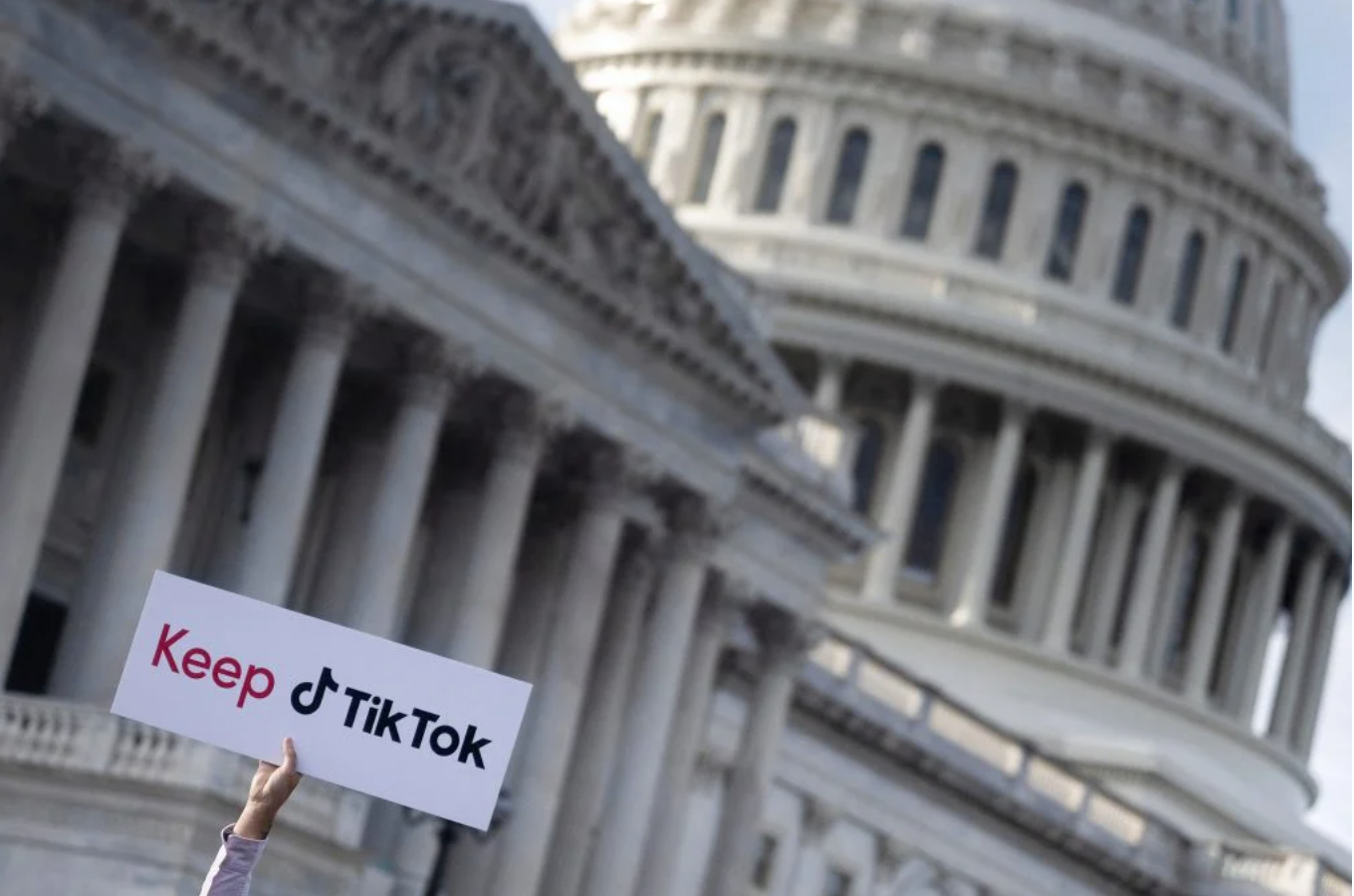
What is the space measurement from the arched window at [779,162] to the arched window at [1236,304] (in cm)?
1404

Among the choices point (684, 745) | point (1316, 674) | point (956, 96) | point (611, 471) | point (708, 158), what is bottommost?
point (684, 745)

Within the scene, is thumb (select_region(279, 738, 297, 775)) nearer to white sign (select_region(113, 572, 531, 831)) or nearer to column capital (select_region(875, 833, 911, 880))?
white sign (select_region(113, 572, 531, 831))

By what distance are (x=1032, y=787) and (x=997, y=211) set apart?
28.5 meters

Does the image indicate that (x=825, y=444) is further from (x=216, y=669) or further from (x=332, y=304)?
(x=216, y=669)

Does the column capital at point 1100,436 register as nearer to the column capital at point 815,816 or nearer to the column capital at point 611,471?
the column capital at point 815,816

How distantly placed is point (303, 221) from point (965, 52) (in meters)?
58.6

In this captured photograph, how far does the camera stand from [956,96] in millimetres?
106938

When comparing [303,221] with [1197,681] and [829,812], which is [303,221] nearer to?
[829,812]

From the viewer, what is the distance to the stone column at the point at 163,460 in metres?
48.9

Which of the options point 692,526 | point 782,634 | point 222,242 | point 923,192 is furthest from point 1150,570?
point 222,242

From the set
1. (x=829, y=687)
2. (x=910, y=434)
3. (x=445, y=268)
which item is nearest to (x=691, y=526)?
(x=445, y=268)

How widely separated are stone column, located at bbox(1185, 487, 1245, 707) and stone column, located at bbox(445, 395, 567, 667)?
5335 cm

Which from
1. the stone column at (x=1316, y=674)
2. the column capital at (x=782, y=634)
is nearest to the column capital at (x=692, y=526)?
the column capital at (x=782, y=634)

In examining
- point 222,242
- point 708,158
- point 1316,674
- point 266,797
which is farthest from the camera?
point 1316,674
